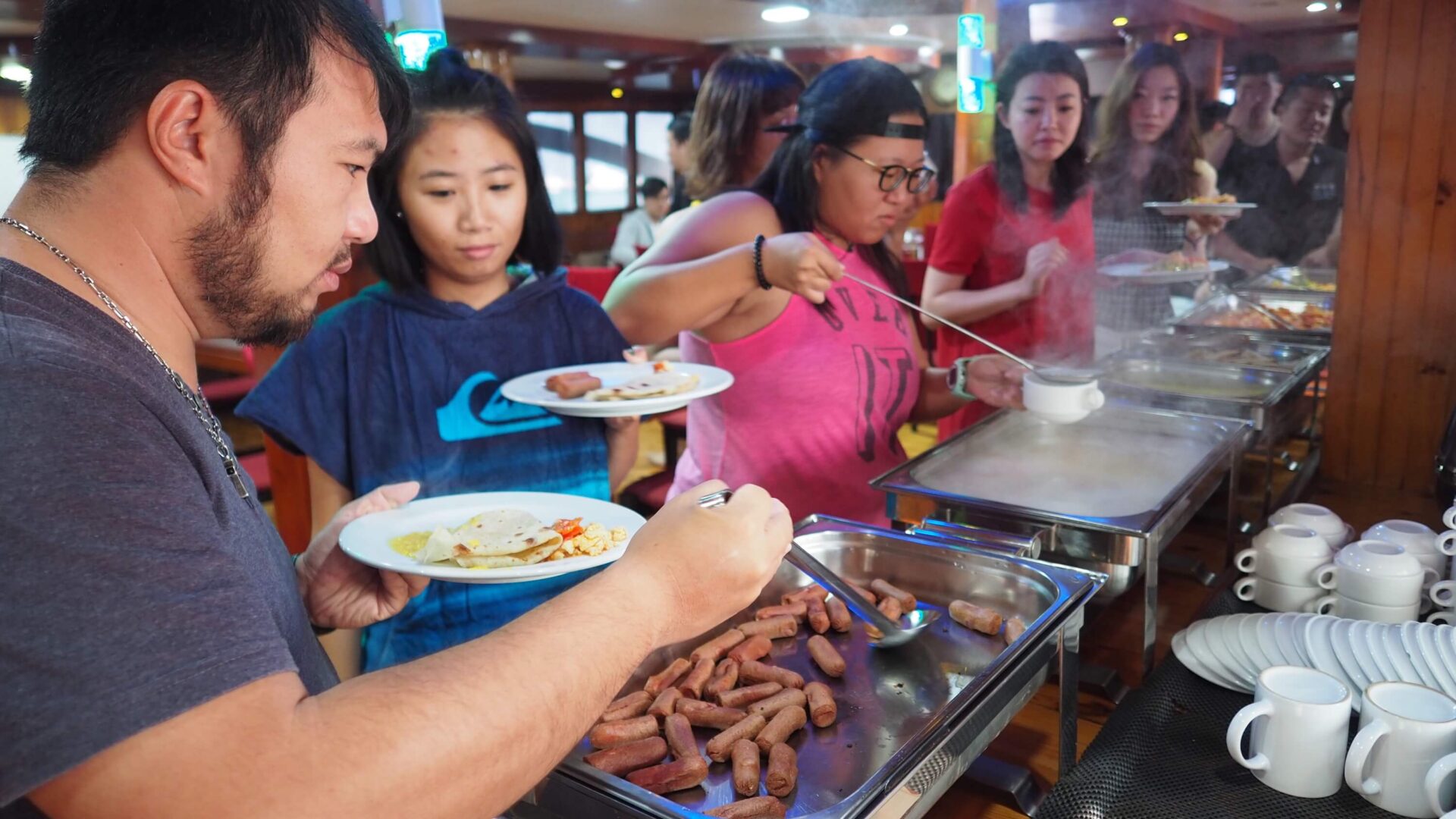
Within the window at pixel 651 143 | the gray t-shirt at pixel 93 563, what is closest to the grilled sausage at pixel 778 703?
the gray t-shirt at pixel 93 563

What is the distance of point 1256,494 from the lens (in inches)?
79.4

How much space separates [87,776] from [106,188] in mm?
382

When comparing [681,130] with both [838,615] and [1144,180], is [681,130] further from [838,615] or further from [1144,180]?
[838,615]

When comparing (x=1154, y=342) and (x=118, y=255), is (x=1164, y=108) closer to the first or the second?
(x=1154, y=342)

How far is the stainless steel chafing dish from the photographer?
1.32 meters

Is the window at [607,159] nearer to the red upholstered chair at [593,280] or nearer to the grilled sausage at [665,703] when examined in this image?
the red upholstered chair at [593,280]

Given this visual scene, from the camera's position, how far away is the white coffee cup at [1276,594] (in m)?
1.26

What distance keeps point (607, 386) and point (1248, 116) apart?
177 centimetres

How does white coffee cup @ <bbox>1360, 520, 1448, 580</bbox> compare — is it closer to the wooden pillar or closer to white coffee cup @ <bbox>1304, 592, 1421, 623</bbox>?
white coffee cup @ <bbox>1304, 592, 1421, 623</bbox>

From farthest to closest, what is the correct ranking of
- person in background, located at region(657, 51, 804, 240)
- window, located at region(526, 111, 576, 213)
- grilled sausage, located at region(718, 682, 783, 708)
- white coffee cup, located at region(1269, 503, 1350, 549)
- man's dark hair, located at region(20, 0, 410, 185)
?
window, located at region(526, 111, 576, 213) → person in background, located at region(657, 51, 804, 240) → white coffee cup, located at region(1269, 503, 1350, 549) → grilled sausage, located at region(718, 682, 783, 708) → man's dark hair, located at region(20, 0, 410, 185)

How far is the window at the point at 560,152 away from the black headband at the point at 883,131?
917cm

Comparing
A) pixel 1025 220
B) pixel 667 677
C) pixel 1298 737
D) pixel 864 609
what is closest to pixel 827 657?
pixel 864 609

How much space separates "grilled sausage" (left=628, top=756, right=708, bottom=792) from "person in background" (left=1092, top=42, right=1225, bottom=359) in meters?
1.98

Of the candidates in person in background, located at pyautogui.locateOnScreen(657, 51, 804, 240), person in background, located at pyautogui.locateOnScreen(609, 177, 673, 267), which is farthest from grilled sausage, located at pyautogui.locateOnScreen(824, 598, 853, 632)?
person in background, located at pyautogui.locateOnScreen(609, 177, 673, 267)
